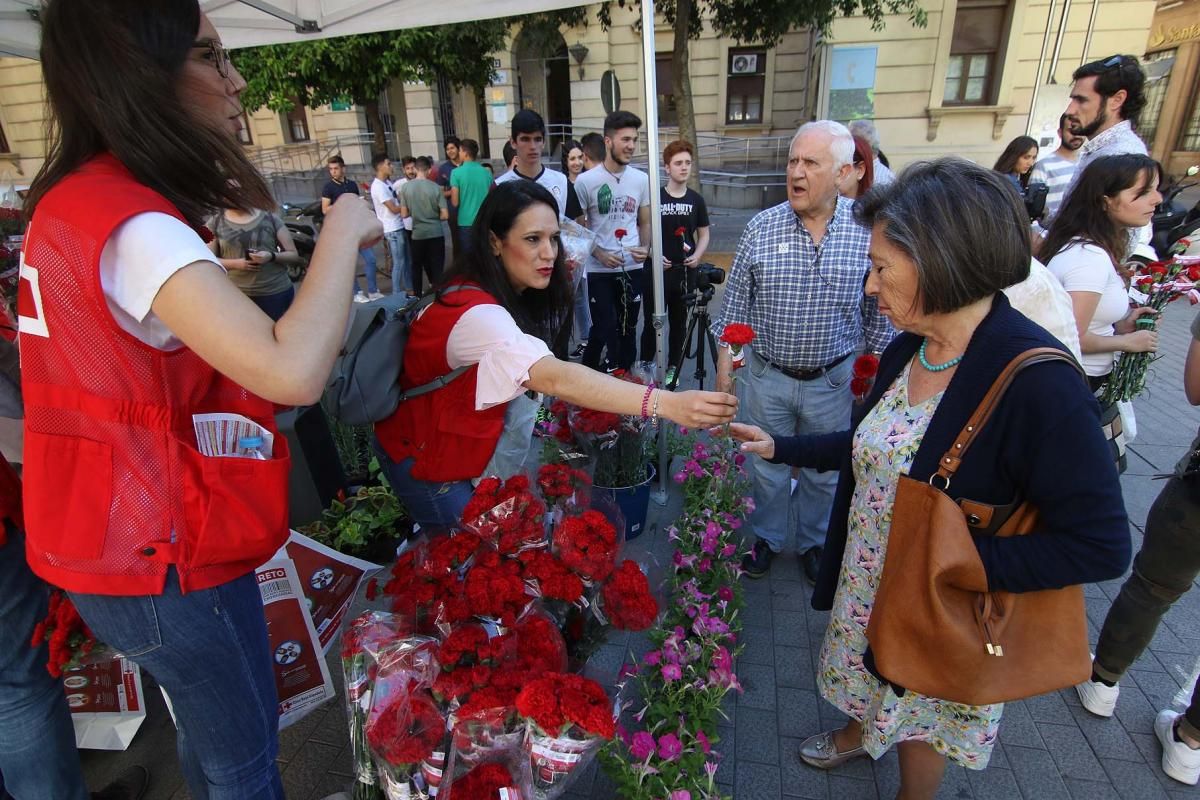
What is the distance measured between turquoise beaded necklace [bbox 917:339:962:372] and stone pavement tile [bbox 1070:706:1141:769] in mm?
1640

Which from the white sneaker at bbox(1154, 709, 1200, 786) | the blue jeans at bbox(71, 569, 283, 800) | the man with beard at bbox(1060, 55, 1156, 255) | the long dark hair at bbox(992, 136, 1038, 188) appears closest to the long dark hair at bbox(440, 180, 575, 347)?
the blue jeans at bbox(71, 569, 283, 800)

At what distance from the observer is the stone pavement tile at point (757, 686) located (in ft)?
8.20

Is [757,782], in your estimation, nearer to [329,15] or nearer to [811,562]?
[811,562]

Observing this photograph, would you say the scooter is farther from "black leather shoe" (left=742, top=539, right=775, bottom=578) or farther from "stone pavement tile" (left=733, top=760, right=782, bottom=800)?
"stone pavement tile" (left=733, top=760, right=782, bottom=800)

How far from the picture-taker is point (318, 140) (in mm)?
18484

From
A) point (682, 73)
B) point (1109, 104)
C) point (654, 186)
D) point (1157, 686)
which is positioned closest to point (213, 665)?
point (654, 186)

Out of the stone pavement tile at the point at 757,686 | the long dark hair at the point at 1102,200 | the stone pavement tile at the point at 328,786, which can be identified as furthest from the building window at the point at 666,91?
the stone pavement tile at the point at 328,786

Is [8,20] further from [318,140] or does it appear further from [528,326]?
[318,140]

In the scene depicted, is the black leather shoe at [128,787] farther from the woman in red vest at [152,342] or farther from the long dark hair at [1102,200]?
the long dark hair at [1102,200]

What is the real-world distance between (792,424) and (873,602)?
4.41ft

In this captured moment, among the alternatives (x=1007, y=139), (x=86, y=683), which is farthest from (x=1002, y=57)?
(x=86, y=683)

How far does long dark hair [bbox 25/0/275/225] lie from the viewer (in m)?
0.99

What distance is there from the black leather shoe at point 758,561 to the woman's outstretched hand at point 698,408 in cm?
→ 177

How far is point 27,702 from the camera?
1564 millimetres
